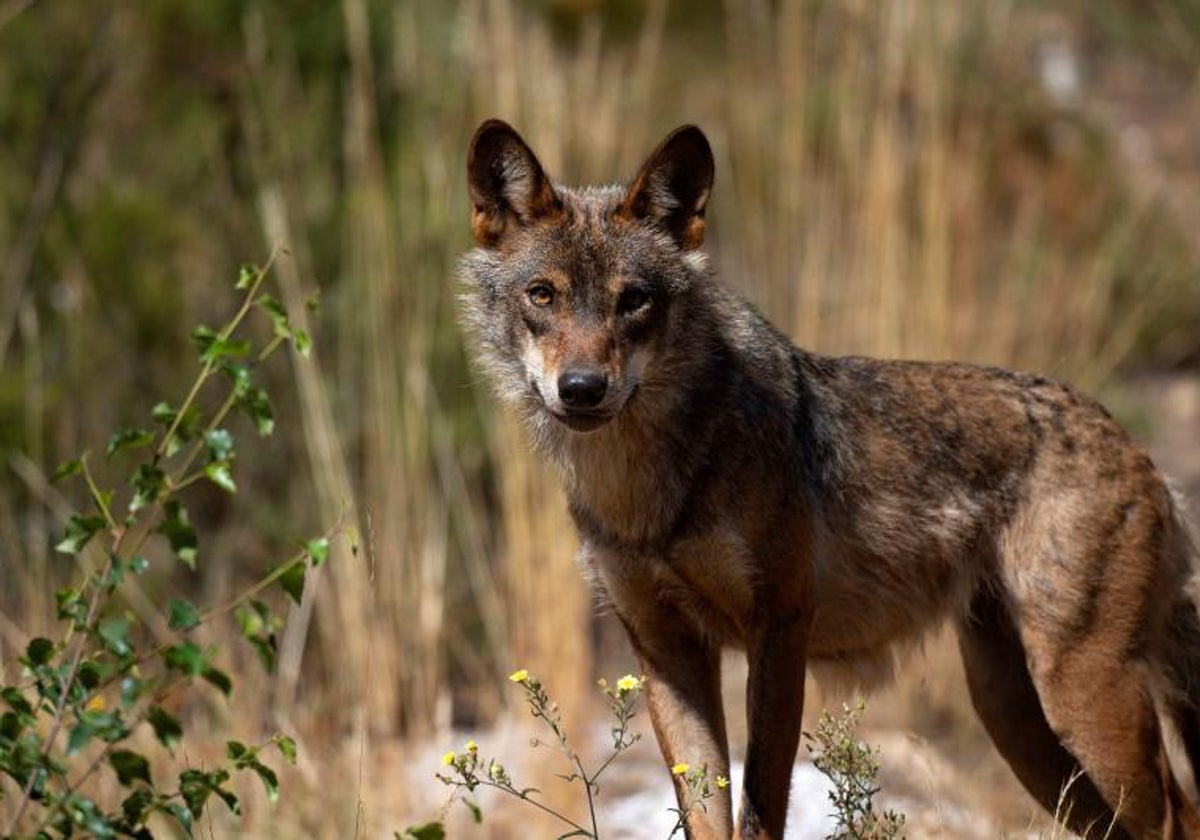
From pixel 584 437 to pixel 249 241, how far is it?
5.23m

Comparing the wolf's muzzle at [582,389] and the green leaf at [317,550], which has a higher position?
the wolf's muzzle at [582,389]

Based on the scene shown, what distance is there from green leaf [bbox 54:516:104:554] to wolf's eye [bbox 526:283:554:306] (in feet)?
5.23

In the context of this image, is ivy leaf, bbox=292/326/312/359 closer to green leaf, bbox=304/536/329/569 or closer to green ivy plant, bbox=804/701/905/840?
green leaf, bbox=304/536/329/569

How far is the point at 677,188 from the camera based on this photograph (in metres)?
4.89

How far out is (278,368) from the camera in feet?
31.2

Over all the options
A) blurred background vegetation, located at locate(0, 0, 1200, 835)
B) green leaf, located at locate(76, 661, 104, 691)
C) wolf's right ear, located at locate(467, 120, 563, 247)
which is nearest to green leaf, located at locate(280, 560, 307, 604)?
green leaf, located at locate(76, 661, 104, 691)

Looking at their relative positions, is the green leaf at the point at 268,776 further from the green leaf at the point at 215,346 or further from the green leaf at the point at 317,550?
the green leaf at the point at 215,346

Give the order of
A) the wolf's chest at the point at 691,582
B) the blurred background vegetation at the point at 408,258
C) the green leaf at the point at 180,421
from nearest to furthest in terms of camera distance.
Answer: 1. the green leaf at the point at 180,421
2. the wolf's chest at the point at 691,582
3. the blurred background vegetation at the point at 408,258

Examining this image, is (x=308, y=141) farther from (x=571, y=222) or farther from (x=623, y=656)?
(x=571, y=222)

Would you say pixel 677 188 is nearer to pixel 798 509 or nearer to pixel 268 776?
pixel 798 509

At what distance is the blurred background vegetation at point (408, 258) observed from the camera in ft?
24.6

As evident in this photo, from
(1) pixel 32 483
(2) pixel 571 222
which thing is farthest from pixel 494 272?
(1) pixel 32 483

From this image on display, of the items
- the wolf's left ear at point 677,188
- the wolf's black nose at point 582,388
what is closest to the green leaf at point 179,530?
the wolf's black nose at point 582,388

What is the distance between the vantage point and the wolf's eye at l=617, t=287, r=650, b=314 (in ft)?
15.1
